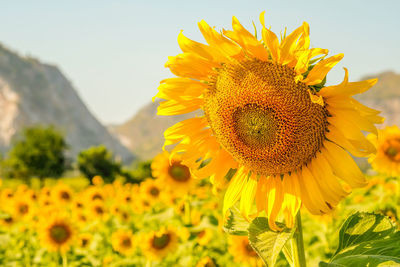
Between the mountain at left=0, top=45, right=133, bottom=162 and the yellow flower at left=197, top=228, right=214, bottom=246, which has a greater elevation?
the yellow flower at left=197, top=228, right=214, bottom=246

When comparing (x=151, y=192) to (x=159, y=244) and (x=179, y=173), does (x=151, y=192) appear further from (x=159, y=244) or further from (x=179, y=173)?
(x=159, y=244)

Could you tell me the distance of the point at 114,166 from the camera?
57.1 m

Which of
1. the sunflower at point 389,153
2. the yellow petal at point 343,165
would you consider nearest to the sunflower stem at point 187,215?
the sunflower at point 389,153

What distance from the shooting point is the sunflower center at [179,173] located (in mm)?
5902

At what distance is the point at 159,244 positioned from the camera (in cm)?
504

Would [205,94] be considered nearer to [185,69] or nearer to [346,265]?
[185,69]

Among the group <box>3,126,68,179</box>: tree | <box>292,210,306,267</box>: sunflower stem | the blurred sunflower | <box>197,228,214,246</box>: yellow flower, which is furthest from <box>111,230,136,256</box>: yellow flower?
<box>3,126,68,179</box>: tree

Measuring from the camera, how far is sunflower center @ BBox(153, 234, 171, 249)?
5.04m

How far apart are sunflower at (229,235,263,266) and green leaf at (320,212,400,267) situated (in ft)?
7.99

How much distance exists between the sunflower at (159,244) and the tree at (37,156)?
1620 inches

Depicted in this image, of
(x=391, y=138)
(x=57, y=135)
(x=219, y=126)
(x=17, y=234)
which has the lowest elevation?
(x=57, y=135)

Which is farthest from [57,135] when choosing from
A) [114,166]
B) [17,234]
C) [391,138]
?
[391,138]

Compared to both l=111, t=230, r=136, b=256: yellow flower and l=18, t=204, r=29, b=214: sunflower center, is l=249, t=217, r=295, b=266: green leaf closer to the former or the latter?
l=111, t=230, r=136, b=256: yellow flower

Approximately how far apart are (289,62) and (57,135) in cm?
5133
